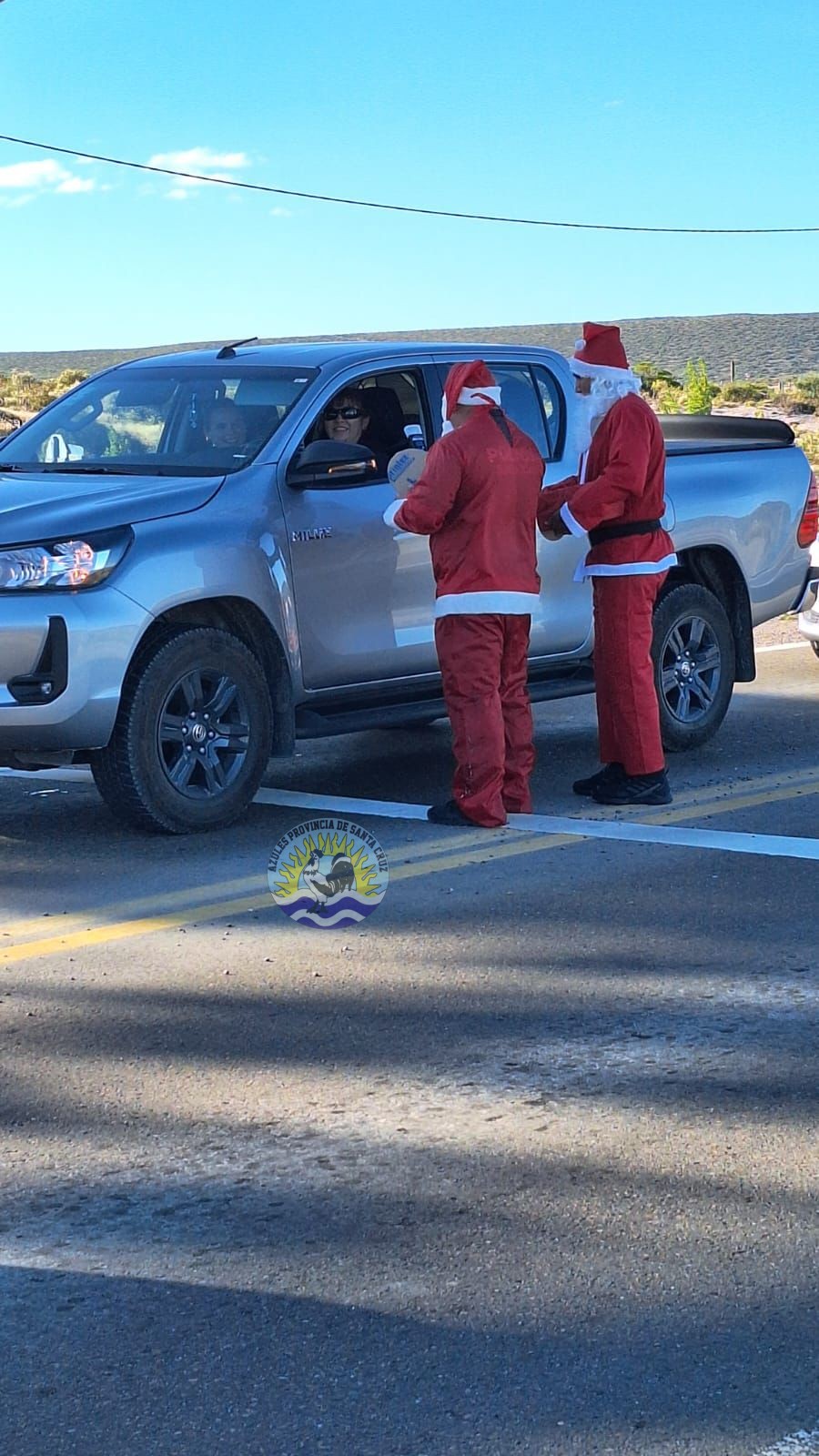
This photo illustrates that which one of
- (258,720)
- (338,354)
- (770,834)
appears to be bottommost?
(770,834)

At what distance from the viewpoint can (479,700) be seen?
7723mm

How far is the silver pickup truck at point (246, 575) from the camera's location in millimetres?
7270

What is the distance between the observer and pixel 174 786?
757 cm

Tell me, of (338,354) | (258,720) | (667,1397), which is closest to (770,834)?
(258,720)

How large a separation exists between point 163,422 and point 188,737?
5.23 ft

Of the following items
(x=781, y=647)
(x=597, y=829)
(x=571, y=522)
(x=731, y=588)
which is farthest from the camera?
(x=781, y=647)

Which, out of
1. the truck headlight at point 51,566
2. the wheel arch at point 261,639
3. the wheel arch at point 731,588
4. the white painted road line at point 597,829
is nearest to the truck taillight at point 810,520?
the wheel arch at point 731,588

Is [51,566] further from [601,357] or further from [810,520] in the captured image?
[810,520]

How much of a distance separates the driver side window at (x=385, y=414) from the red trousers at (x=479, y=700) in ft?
3.37

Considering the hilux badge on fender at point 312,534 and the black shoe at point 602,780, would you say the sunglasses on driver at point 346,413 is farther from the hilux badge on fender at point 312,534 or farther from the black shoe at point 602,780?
the black shoe at point 602,780

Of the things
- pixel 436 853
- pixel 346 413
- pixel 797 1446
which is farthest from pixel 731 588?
pixel 797 1446

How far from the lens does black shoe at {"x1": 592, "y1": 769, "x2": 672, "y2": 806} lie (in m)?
8.25

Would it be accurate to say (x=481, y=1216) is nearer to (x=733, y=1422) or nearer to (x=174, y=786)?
(x=733, y=1422)

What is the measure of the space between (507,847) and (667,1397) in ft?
13.9
